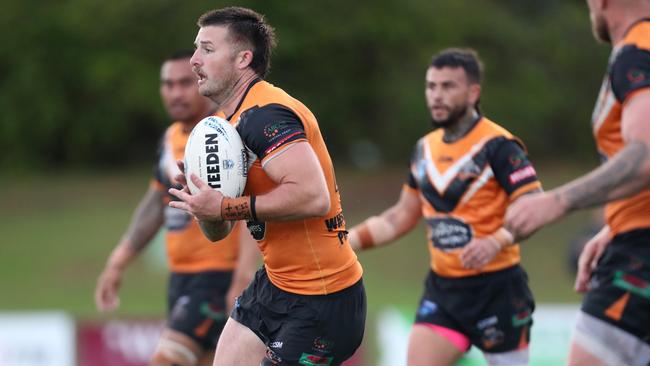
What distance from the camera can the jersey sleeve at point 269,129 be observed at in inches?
187

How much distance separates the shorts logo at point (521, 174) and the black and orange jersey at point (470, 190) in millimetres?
13

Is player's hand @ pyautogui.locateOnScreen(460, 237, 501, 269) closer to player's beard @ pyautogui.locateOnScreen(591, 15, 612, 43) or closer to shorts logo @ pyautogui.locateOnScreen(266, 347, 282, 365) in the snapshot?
shorts logo @ pyautogui.locateOnScreen(266, 347, 282, 365)

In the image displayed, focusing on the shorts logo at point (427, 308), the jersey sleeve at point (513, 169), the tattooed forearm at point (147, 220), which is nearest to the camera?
the jersey sleeve at point (513, 169)

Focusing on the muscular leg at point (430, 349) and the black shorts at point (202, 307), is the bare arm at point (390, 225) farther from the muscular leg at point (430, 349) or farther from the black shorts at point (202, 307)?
the black shorts at point (202, 307)

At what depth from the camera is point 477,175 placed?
251 inches

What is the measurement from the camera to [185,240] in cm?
753

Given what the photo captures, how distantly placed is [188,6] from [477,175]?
80.7 ft

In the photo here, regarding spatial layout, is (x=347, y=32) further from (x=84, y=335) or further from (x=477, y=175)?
(x=477, y=175)

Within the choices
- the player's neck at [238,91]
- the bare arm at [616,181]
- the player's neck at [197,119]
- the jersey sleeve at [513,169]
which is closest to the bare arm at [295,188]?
the player's neck at [238,91]

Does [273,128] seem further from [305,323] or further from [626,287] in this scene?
[626,287]

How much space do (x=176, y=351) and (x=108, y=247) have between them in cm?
1717

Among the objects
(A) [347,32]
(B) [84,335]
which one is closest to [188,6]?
(A) [347,32]

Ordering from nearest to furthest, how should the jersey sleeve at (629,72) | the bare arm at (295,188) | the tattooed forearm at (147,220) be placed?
the jersey sleeve at (629,72) < the bare arm at (295,188) < the tattooed forearm at (147,220)

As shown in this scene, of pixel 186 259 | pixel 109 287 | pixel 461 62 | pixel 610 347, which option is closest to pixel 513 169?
pixel 461 62
